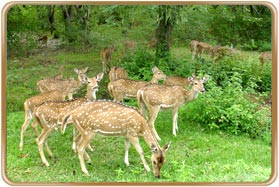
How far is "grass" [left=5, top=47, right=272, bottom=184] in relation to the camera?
772cm

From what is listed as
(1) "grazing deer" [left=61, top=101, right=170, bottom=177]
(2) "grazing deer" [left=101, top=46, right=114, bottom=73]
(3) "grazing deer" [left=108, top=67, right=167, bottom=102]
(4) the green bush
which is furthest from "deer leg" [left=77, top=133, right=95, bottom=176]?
(2) "grazing deer" [left=101, top=46, right=114, bottom=73]

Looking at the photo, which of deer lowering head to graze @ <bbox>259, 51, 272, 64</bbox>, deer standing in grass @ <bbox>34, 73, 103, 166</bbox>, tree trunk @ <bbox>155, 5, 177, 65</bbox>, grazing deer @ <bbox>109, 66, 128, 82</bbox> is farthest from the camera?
deer lowering head to graze @ <bbox>259, 51, 272, 64</bbox>

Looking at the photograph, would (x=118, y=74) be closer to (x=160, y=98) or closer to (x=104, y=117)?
(x=160, y=98)

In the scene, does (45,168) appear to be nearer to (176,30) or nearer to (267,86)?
(267,86)

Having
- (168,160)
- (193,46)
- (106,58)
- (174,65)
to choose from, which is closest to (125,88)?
(168,160)

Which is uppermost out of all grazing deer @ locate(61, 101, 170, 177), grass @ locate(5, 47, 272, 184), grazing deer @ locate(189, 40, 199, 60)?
grazing deer @ locate(61, 101, 170, 177)

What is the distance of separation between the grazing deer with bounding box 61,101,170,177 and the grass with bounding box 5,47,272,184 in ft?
1.14

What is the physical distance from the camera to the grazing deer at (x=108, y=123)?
778cm

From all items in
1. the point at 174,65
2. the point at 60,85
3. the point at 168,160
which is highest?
the point at 60,85

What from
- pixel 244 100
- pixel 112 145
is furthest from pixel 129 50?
pixel 112 145

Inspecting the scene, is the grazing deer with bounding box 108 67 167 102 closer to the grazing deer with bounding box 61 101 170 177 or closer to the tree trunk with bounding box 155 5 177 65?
the tree trunk with bounding box 155 5 177 65

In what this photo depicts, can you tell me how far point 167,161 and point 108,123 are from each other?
4.30 feet

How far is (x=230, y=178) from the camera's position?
759 centimetres

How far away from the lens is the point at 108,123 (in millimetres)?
7805
